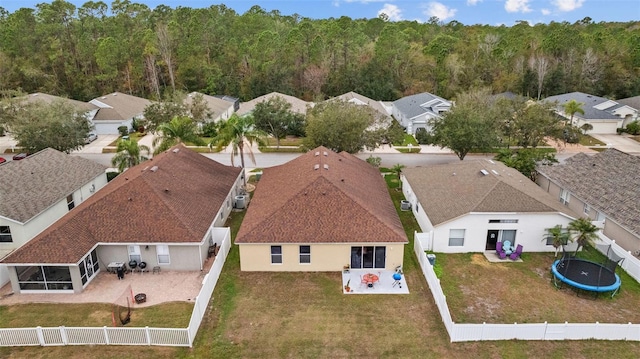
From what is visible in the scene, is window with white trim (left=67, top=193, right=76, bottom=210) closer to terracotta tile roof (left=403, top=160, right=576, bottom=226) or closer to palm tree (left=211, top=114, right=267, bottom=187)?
palm tree (left=211, top=114, right=267, bottom=187)

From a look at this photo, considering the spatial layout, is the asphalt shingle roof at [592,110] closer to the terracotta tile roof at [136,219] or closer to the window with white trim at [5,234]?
the terracotta tile roof at [136,219]

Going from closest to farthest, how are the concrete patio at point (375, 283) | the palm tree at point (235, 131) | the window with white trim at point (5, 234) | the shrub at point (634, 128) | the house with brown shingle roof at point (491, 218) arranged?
the concrete patio at point (375, 283)
the house with brown shingle roof at point (491, 218)
the window with white trim at point (5, 234)
the palm tree at point (235, 131)
the shrub at point (634, 128)

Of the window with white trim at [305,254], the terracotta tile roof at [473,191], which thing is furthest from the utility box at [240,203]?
the terracotta tile roof at [473,191]

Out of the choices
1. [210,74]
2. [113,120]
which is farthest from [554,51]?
[113,120]

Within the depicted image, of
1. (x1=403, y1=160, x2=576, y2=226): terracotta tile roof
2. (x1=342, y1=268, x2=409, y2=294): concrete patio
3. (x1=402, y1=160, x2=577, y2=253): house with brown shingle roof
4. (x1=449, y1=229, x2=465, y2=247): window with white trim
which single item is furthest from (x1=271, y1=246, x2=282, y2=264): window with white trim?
(x1=449, y1=229, x2=465, y2=247): window with white trim

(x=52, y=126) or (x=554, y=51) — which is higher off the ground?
(x=554, y=51)

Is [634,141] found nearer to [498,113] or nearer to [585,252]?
[498,113]

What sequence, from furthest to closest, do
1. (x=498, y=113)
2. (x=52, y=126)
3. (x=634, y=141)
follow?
(x=634, y=141) → (x=498, y=113) → (x=52, y=126)
